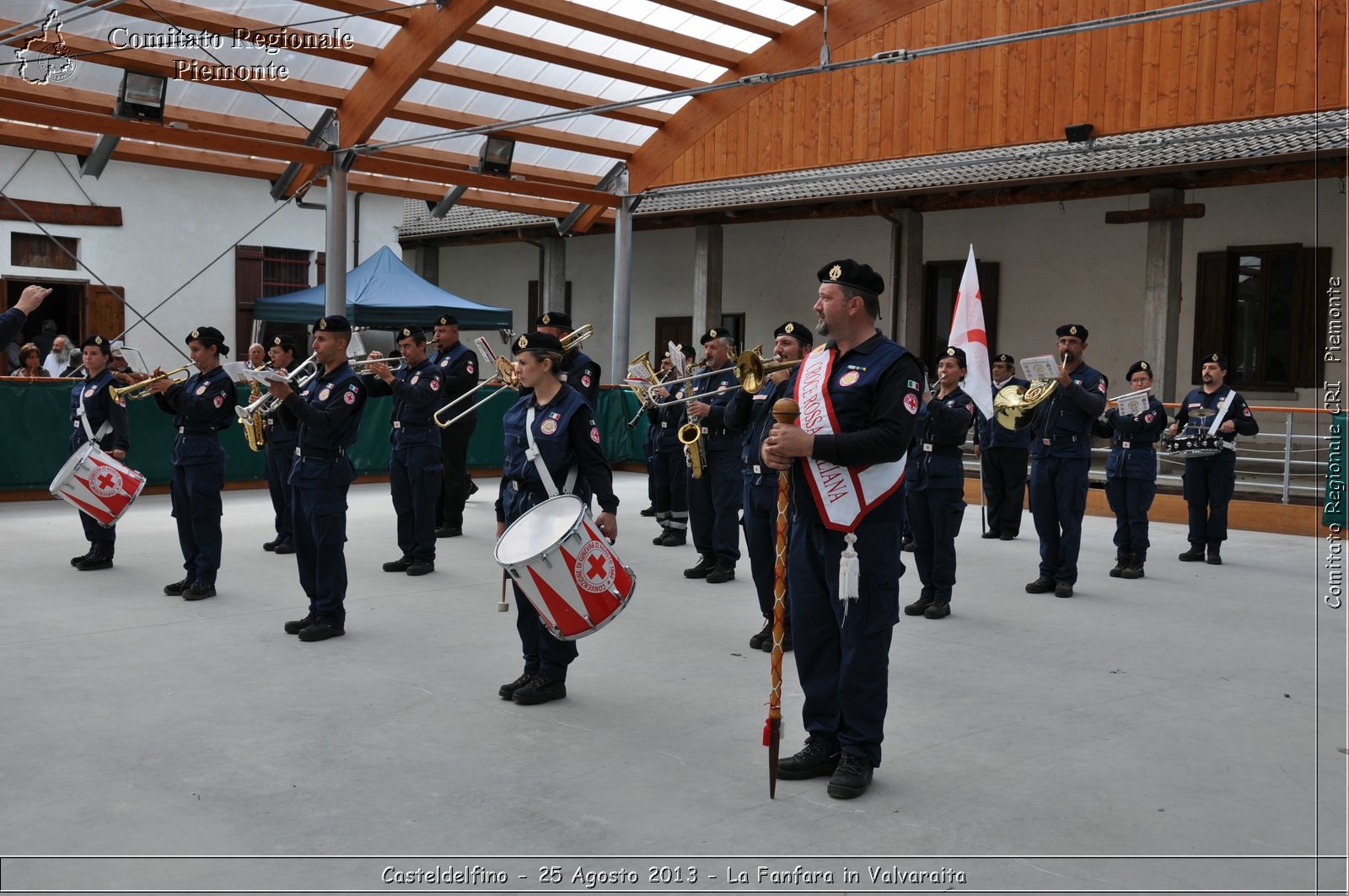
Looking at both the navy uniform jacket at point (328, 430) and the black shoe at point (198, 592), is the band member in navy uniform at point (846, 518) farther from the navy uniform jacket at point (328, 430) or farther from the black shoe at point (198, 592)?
the black shoe at point (198, 592)

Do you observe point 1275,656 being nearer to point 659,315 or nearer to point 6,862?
point 6,862

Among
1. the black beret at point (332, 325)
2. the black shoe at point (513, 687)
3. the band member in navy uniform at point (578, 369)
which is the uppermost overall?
the black beret at point (332, 325)

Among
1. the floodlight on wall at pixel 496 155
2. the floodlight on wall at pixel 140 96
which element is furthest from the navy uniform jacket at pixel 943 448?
the floodlight on wall at pixel 496 155

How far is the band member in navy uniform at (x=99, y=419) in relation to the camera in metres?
8.29

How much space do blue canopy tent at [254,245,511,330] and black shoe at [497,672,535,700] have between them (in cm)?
1191

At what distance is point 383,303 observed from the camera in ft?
55.2

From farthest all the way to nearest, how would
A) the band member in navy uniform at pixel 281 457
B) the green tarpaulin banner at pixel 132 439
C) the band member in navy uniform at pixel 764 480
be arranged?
the green tarpaulin banner at pixel 132 439, the band member in navy uniform at pixel 281 457, the band member in navy uniform at pixel 764 480

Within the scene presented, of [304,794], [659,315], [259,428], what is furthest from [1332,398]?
[659,315]

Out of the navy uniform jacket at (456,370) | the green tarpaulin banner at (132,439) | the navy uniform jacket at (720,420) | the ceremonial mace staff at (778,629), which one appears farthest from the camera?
the green tarpaulin banner at (132,439)

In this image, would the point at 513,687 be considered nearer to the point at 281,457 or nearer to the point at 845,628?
the point at 845,628

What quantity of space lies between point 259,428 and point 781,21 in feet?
30.6

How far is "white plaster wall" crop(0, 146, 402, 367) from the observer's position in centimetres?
1688

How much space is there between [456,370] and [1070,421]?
466 cm

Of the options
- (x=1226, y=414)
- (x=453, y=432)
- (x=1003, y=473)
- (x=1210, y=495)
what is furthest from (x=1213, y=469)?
(x=453, y=432)
